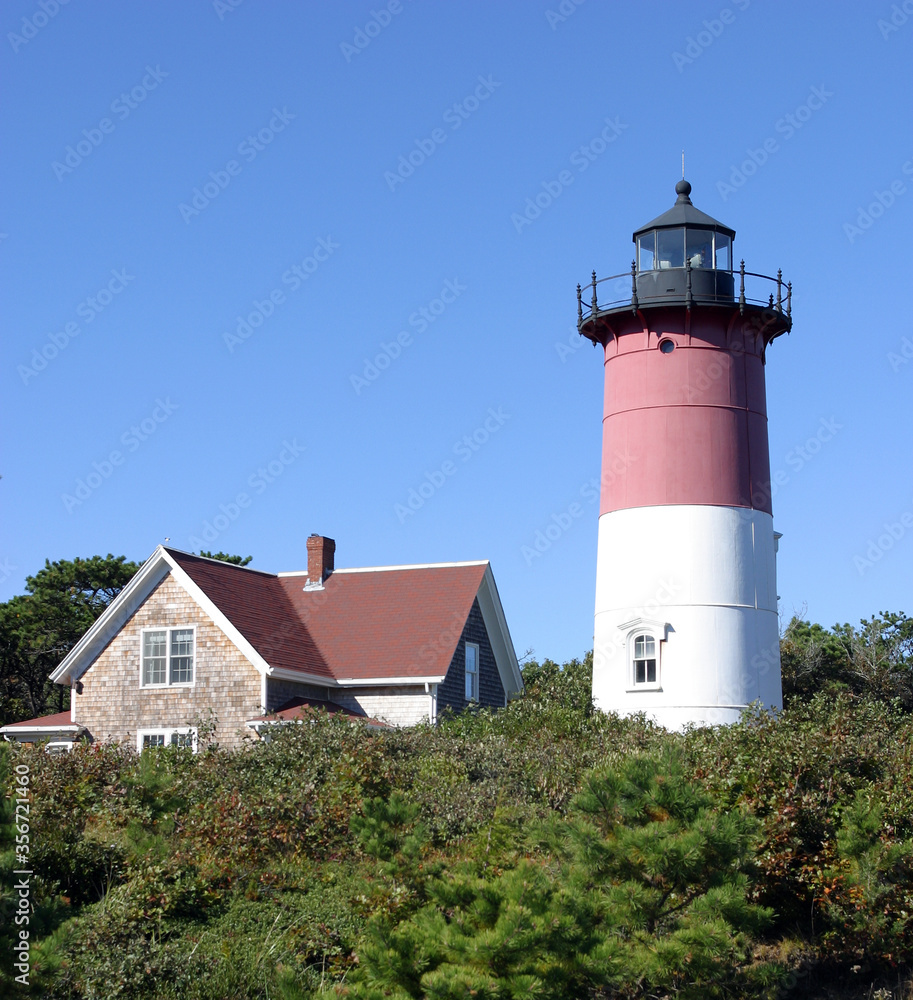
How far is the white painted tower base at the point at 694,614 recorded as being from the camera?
78.0ft

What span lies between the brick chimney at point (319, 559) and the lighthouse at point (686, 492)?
761 cm

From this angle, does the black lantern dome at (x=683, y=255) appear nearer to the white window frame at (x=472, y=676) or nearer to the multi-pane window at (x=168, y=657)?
the white window frame at (x=472, y=676)

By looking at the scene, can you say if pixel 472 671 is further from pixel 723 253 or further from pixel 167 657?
pixel 723 253

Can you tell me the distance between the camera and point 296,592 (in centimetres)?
2997

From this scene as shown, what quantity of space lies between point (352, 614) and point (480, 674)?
3217mm

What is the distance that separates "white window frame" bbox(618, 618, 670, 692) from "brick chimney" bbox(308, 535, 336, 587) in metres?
8.55

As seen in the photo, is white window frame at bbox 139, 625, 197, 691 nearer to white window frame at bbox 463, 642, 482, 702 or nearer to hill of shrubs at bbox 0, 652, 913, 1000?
white window frame at bbox 463, 642, 482, 702

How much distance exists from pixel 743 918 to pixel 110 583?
102 feet

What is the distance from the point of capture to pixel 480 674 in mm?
28656

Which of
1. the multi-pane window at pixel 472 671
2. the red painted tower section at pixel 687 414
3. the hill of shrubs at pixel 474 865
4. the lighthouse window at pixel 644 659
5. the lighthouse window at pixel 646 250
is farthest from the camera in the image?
the multi-pane window at pixel 472 671

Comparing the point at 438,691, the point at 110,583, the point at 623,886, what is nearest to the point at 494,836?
the point at 623,886

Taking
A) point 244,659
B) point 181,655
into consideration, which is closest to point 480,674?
point 244,659

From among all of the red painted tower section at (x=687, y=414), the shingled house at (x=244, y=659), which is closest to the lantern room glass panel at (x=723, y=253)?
the red painted tower section at (x=687, y=414)

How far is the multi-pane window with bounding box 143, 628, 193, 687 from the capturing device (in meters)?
26.2
